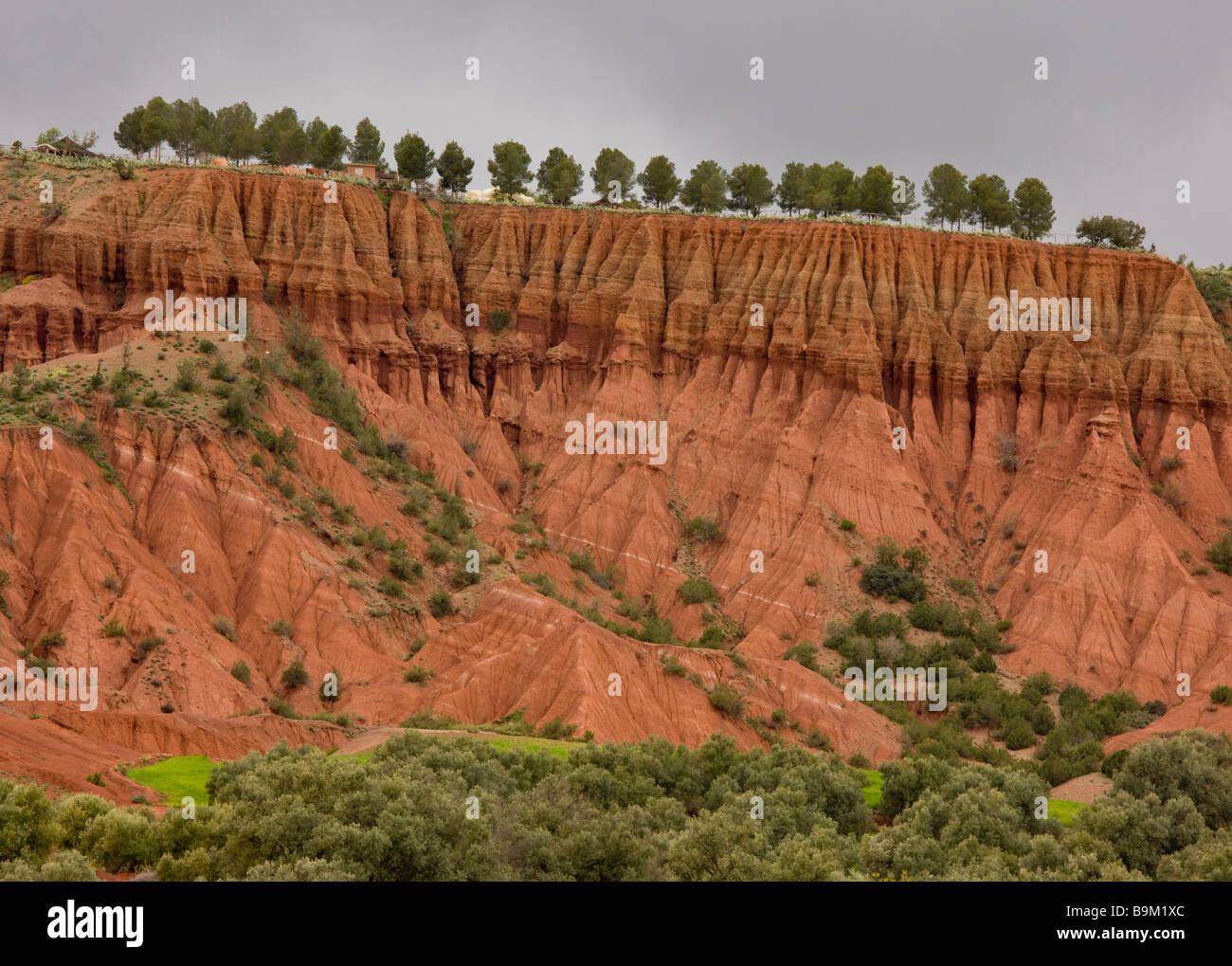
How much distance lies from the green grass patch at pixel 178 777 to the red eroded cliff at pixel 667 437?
36.2 feet

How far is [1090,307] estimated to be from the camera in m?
80.0

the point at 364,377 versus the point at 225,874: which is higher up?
the point at 364,377

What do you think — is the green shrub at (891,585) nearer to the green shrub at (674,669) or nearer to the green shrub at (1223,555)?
the green shrub at (1223,555)

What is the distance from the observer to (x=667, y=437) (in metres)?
79.9

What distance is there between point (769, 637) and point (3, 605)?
3221cm

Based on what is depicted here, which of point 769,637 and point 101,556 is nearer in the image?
point 101,556

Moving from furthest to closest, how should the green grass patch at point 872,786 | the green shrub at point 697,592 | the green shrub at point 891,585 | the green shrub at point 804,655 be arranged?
the green shrub at point 697,592
the green shrub at point 891,585
the green shrub at point 804,655
the green grass patch at point 872,786

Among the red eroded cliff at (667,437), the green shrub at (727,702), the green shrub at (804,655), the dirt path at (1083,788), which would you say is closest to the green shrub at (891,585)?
the red eroded cliff at (667,437)

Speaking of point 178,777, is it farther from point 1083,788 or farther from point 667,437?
point 667,437

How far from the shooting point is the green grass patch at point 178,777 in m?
39.8

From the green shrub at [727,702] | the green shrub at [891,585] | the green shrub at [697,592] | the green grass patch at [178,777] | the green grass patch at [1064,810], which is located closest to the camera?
the green grass patch at [178,777]
